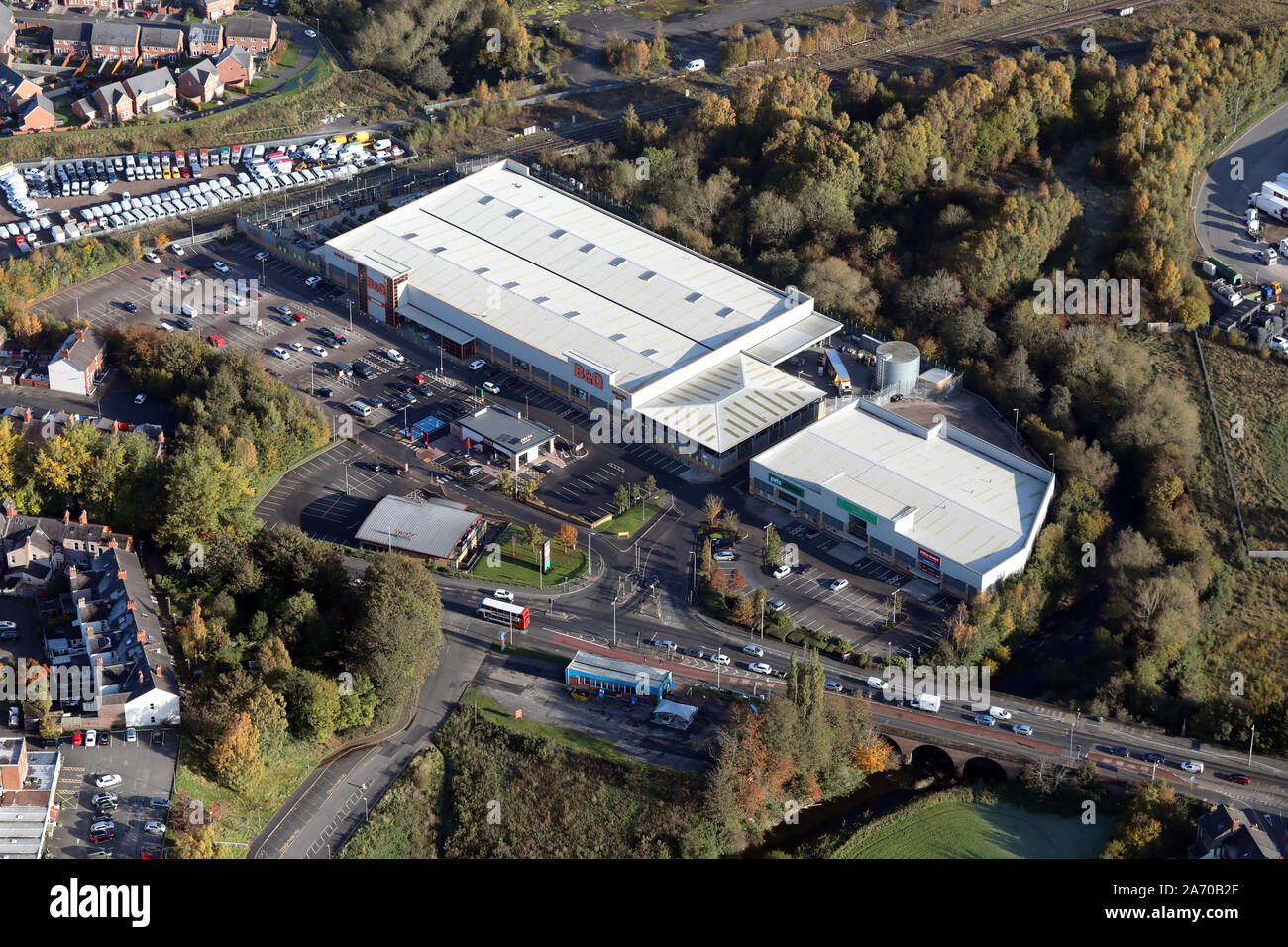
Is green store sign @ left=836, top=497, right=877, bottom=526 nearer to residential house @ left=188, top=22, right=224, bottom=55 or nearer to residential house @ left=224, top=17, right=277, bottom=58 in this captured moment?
residential house @ left=224, top=17, right=277, bottom=58

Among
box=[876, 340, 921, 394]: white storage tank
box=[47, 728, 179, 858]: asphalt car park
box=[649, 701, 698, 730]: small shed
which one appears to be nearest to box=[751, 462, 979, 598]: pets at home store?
box=[876, 340, 921, 394]: white storage tank

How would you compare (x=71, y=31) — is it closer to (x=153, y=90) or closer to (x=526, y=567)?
(x=153, y=90)

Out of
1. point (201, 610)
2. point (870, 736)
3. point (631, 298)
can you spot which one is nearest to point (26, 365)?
point (201, 610)

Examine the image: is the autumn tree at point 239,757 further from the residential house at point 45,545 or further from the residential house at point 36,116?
the residential house at point 36,116

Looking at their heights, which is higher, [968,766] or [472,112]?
[472,112]

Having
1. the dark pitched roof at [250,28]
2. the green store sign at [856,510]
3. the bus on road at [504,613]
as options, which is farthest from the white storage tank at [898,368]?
the dark pitched roof at [250,28]

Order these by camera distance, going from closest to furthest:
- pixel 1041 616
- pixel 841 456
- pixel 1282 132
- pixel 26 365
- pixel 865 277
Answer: pixel 1041 616, pixel 841 456, pixel 26 365, pixel 865 277, pixel 1282 132

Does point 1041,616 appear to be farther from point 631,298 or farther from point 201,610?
point 201,610
